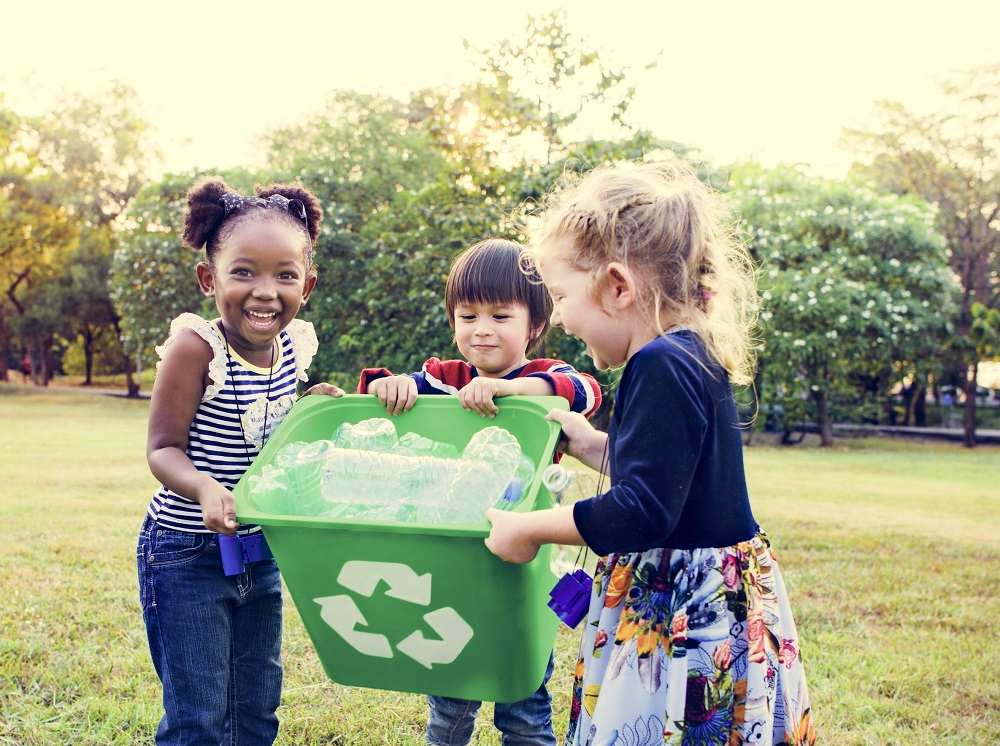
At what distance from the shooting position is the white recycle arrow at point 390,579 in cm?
145

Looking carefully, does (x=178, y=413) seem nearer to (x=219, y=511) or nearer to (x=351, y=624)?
(x=219, y=511)

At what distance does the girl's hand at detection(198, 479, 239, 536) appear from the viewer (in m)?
1.52

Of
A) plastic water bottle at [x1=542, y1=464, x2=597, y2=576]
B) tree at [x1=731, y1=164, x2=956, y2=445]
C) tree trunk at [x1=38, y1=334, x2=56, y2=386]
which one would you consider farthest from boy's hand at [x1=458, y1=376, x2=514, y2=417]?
tree trunk at [x1=38, y1=334, x2=56, y2=386]

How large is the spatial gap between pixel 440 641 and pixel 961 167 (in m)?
17.1

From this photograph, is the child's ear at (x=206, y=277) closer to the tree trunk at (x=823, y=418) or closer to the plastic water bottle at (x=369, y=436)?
the plastic water bottle at (x=369, y=436)

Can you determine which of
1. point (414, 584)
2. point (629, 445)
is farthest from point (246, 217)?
point (629, 445)

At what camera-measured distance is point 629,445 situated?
1305 mm

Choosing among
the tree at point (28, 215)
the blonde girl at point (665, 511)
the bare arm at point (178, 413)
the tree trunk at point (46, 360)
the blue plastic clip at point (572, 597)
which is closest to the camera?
the blonde girl at point (665, 511)

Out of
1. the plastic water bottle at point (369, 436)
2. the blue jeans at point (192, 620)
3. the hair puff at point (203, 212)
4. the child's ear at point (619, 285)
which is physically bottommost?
the blue jeans at point (192, 620)

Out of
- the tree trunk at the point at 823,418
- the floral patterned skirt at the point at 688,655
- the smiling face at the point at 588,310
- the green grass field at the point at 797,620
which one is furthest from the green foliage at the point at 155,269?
the floral patterned skirt at the point at 688,655

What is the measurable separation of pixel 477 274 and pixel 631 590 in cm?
87

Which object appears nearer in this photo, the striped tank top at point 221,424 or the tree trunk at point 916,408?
the striped tank top at point 221,424

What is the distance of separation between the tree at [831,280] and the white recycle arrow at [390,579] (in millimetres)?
11388

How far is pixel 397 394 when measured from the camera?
5.99ft
